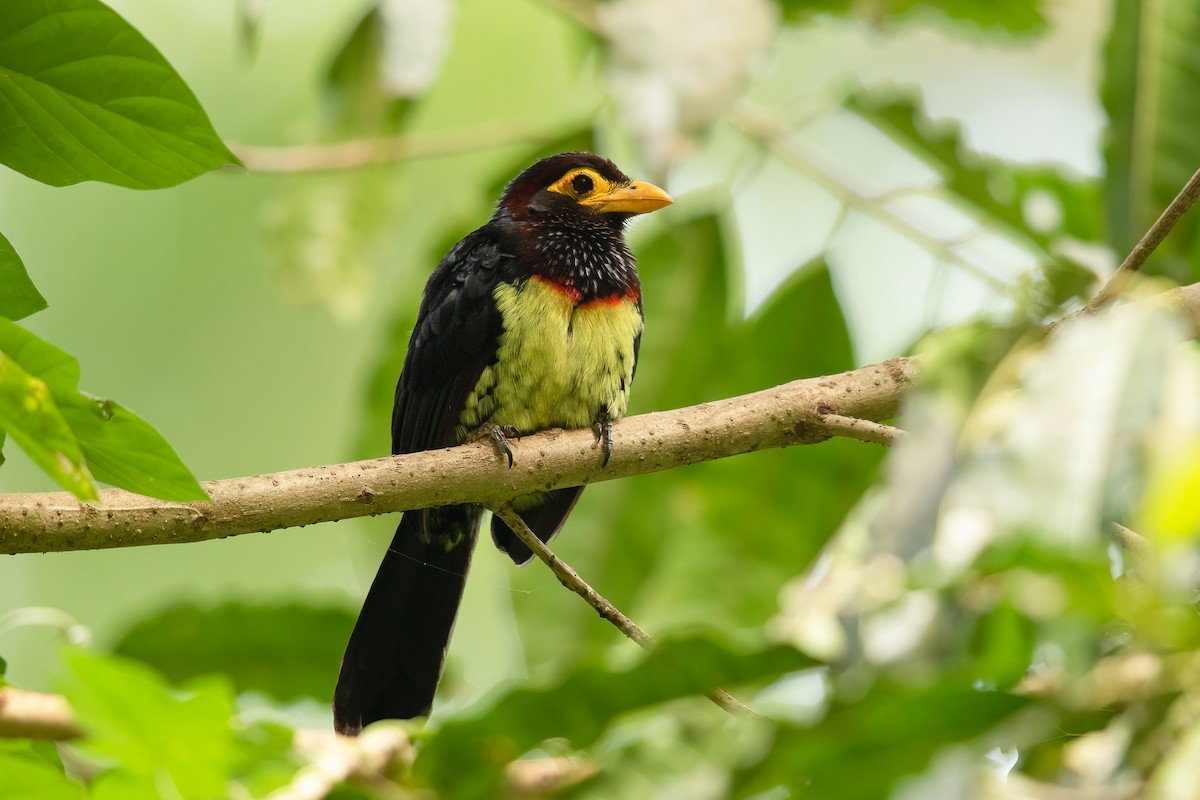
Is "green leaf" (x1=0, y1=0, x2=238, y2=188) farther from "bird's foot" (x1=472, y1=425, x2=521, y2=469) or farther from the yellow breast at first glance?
the yellow breast

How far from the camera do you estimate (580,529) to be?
13.2 ft

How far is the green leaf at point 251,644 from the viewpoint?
3.66 m

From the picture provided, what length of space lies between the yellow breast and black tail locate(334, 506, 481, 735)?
40 centimetres

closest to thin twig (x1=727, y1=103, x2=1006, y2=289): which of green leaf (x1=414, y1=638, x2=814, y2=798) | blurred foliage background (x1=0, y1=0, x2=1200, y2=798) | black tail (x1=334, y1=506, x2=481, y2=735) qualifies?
blurred foliage background (x1=0, y1=0, x2=1200, y2=798)

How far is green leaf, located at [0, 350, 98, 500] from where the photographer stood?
1571mm

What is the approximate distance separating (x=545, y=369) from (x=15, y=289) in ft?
5.90

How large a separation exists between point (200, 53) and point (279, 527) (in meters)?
8.30

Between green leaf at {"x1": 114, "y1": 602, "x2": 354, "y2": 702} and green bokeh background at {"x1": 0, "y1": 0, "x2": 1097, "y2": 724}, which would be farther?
green bokeh background at {"x1": 0, "y1": 0, "x2": 1097, "y2": 724}

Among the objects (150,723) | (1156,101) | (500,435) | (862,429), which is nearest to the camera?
(150,723)

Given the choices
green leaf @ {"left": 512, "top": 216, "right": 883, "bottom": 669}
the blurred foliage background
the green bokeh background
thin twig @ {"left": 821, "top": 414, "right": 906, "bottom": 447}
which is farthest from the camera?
the green bokeh background

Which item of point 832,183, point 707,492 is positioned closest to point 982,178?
point 832,183

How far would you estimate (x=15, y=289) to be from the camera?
6.35 feet

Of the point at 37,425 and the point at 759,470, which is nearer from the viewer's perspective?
the point at 37,425

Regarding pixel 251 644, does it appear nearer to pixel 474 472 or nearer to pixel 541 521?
pixel 541 521
